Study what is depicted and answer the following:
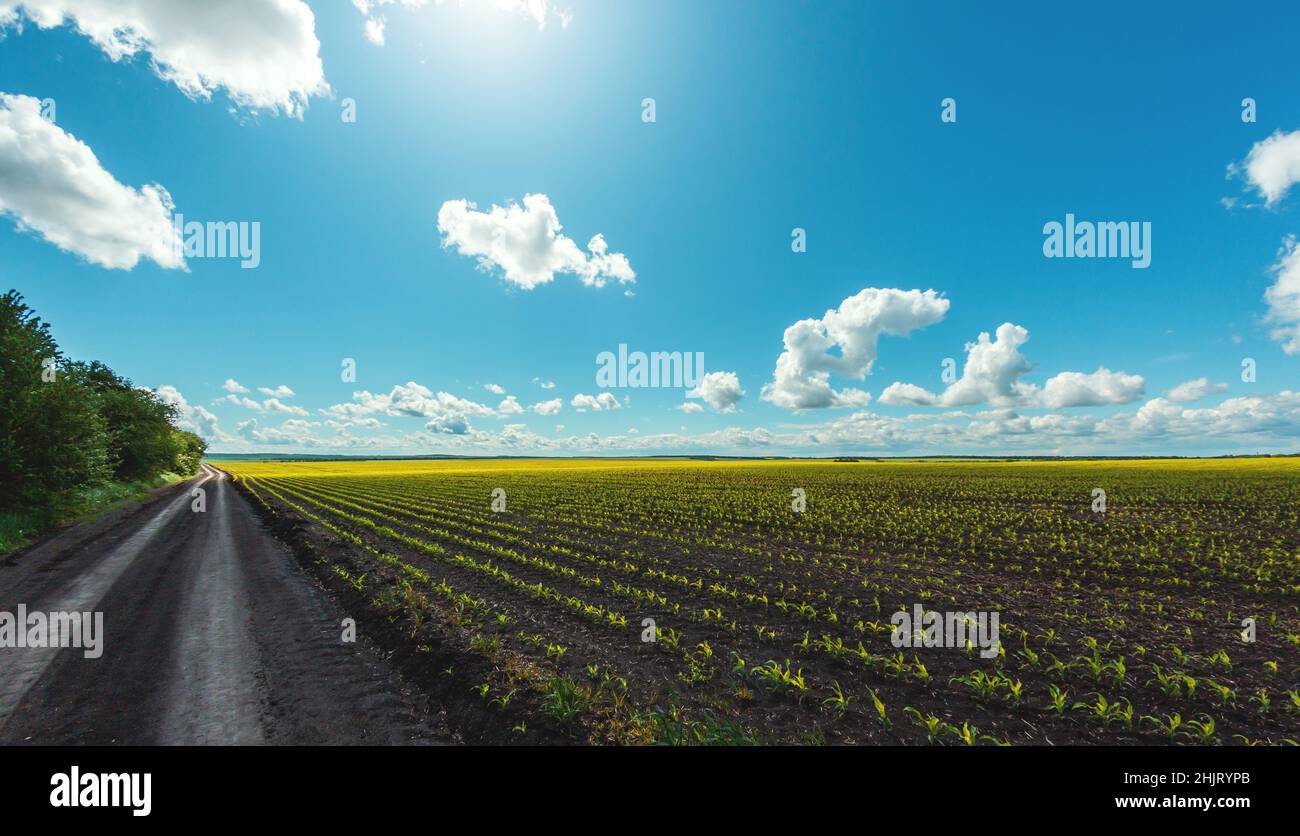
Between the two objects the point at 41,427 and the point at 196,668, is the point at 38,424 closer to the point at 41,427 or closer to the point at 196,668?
the point at 41,427

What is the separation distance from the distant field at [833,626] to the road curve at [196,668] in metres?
0.94

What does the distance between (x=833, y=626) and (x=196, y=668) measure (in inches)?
469

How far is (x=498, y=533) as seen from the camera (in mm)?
20750

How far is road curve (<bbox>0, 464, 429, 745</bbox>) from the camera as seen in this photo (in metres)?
5.80

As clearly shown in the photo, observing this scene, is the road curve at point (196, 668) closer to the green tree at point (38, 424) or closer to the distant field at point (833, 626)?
the distant field at point (833, 626)

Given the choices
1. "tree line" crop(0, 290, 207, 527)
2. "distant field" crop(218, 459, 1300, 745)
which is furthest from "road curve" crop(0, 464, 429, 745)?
"tree line" crop(0, 290, 207, 527)

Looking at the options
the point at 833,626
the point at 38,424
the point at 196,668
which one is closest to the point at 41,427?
the point at 38,424

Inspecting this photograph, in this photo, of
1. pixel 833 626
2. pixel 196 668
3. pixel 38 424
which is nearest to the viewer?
pixel 196 668

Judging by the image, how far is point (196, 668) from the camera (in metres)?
7.45

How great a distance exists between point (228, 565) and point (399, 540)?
18.5ft

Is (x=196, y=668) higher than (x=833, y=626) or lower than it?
higher

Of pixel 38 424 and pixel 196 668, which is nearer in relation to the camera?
pixel 196 668

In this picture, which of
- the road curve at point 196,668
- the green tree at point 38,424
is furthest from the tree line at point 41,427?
the road curve at point 196,668
